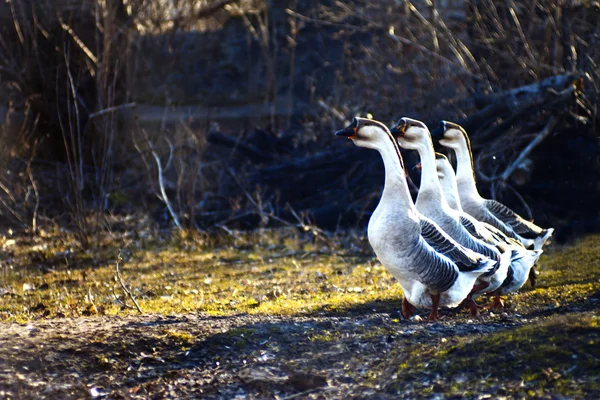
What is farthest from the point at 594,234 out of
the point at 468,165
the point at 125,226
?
the point at 125,226

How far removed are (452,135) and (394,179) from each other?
2.99 meters

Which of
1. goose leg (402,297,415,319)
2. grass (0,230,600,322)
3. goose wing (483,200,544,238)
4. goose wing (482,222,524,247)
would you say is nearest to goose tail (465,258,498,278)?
goose leg (402,297,415,319)

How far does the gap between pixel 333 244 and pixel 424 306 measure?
5.45 metres

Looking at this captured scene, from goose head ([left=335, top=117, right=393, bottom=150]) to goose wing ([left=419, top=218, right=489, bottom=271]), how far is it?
2.52 ft

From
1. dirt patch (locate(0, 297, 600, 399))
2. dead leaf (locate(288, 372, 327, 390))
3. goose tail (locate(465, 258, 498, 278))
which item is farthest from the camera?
goose tail (locate(465, 258, 498, 278))

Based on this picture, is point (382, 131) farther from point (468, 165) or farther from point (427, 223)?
point (468, 165)

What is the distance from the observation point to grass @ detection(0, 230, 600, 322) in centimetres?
820

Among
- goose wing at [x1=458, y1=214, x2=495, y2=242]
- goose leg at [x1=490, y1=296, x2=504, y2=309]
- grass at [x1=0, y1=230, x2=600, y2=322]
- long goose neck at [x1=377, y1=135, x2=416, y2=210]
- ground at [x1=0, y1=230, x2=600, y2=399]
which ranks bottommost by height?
grass at [x1=0, y1=230, x2=600, y2=322]

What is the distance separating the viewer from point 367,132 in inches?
277

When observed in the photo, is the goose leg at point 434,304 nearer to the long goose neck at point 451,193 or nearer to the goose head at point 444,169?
the long goose neck at point 451,193

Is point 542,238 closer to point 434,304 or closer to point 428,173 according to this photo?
point 428,173

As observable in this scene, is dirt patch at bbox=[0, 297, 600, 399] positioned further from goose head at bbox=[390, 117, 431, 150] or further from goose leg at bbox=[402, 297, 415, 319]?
goose head at bbox=[390, 117, 431, 150]

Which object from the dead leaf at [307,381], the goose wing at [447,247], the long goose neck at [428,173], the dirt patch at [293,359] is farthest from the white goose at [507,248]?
the dead leaf at [307,381]

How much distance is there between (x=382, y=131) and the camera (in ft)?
23.1
